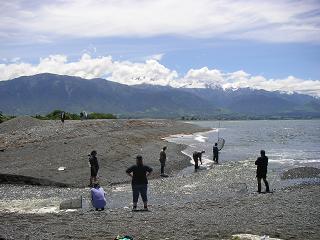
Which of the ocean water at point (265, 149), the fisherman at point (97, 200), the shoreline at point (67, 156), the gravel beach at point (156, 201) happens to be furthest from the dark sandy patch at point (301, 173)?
the fisherman at point (97, 200)

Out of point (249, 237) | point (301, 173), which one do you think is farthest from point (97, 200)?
point (301, 173)

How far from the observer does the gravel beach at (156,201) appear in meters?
14.7

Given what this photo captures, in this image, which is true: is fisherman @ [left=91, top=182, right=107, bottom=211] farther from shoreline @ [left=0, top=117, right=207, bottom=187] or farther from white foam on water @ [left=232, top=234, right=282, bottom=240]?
shoreline @ [left=0, top=117, right=207, bottom=187]

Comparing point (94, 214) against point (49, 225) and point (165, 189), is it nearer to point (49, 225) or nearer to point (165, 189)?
point (49, 225)

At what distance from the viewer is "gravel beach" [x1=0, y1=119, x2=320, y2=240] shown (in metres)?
14.7

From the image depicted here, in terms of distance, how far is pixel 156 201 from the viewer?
22.5 metres

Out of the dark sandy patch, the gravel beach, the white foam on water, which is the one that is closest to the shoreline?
the gravel beach

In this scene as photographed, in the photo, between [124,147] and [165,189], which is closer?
[165,189]

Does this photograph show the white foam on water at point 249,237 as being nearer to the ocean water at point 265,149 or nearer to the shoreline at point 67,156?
the shoreline at point 67,156

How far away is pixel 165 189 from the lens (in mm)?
26422

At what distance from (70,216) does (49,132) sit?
36422 mm

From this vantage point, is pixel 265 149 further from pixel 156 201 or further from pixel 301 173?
pixel 156 201

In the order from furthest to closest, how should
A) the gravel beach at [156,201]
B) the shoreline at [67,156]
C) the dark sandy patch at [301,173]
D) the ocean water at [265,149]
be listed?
the ocean water at [265,149] → the dark sandy patch at [301,173] → the shoreline at [67,156] → the gravel beach at [156,201]

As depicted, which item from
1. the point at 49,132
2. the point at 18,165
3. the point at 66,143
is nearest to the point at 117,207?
the point at 18,165
